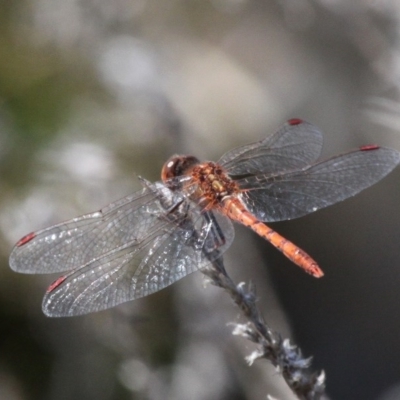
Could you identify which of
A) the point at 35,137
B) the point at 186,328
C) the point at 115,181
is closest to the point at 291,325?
the point at 186,328

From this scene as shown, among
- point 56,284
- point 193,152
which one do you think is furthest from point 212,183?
point 193,152

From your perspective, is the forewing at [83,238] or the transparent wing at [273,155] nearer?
the forewing at [83,238]

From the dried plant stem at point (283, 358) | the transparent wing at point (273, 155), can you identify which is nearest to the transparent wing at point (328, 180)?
the transparent wing at point (273, 155)

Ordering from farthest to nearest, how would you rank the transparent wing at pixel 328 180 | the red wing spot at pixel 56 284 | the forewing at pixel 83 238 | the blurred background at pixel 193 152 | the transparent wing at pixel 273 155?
the blurred background at pixel 193 152 → the transparent wing at pixel 273 155 → the transparent wing at pixel 328 180 → the forewing at pixel 83 238 → the red wing spot at pixel 56 284

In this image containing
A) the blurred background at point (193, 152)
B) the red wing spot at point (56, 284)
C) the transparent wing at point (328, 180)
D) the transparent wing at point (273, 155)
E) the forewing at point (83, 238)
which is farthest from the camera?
the blurred background at point (193, 152)

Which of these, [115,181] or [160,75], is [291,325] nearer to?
[115,181]

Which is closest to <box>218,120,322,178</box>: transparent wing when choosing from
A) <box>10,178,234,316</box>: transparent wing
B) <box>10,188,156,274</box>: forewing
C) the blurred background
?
<box>10,178,234,316</box>: transparent wing

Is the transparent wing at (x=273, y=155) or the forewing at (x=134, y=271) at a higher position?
the transparent wing at (x=273, y=155)

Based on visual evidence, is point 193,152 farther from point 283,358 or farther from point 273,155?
point 283,358

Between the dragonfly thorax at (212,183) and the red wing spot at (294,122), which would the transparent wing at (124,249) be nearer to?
the dragonfly thorax at (212,183)
